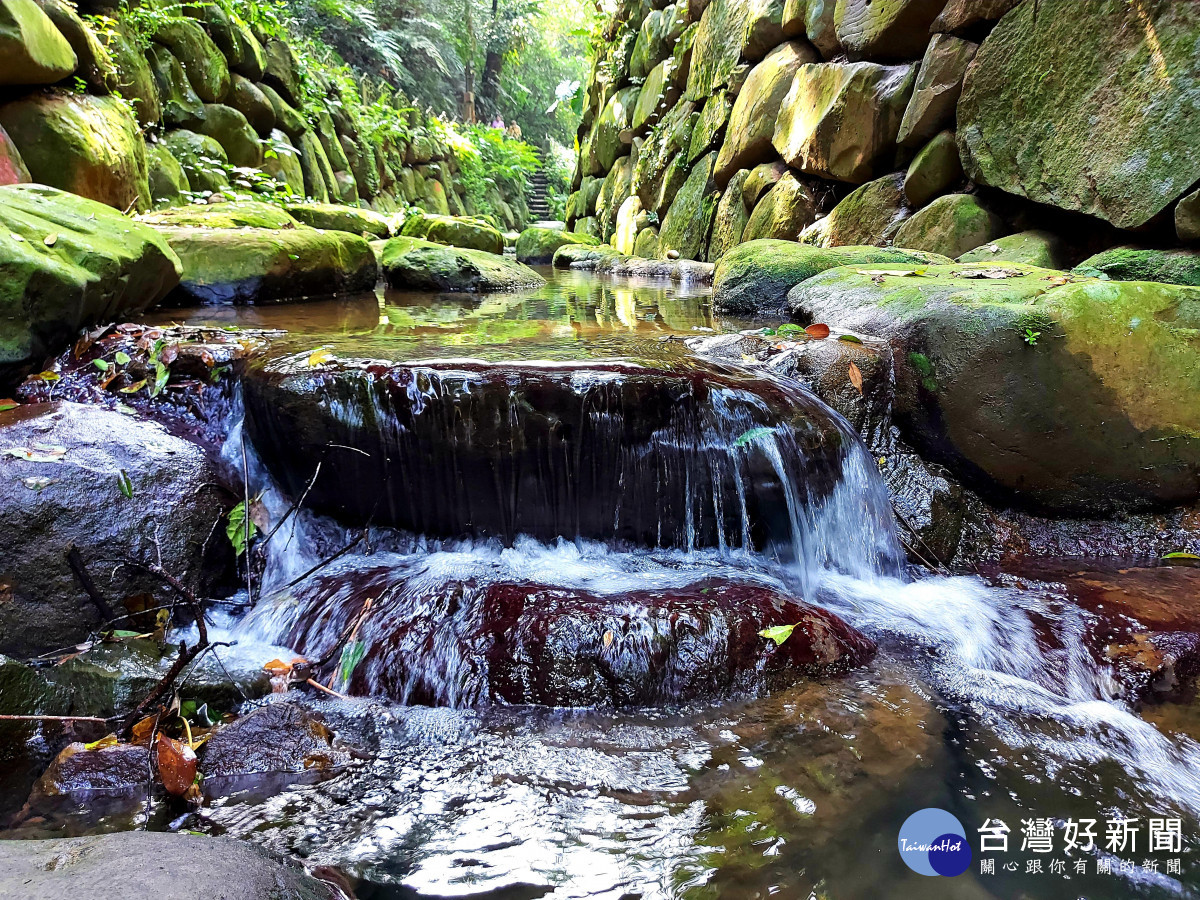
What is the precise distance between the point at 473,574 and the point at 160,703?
121cm

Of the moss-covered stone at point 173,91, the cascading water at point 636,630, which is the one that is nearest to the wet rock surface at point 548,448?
the cascading water at point 636,630

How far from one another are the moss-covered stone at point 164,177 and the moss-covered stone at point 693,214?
794 cm

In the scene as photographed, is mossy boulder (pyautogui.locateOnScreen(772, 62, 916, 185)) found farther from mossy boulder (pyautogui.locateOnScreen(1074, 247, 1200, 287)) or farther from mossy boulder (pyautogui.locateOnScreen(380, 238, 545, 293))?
mossy boulder (pyautogui.locateOnScreen(380, 238, 545, 293))

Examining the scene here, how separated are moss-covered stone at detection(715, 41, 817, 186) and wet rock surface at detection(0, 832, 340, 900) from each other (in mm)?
10282

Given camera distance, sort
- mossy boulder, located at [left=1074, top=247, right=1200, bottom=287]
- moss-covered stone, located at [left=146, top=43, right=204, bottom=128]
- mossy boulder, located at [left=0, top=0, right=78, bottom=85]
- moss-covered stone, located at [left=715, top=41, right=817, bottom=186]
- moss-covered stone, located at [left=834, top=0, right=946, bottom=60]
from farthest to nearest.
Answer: moss-covered stone, located at [left=715, top=41, right=817, bottom=186]
moss-covered stone, located at [left=146, top=43, right=204, bottom=128]
moss-covered stone, located at [left=834, top=0, right=946, bottom=60]
mossy boulder, located at [left=0, top=0, right=78, bottom=85]
mossy boulder, located at [left=1074, top=247, right=1200, bottom=287]

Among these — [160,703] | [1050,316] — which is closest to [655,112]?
[1050,316]

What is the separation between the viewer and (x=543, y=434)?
3049 millimetres

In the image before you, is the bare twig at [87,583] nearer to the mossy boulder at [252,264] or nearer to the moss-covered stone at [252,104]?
the mossy boulder at [252,264]

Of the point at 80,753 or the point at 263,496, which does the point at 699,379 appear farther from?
the point at 80,753

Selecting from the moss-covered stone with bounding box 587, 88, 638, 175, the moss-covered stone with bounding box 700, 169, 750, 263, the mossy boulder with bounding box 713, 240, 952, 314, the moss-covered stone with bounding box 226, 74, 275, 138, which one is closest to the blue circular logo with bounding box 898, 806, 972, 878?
the mossy boulder with bounding box 713, 240, 952, 314

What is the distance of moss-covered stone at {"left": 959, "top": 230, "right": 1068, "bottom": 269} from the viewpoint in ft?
16.9

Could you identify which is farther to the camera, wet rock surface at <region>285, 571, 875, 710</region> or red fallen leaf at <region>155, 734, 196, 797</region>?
wet rock surface at <region>285, 571, 875, 710</region>

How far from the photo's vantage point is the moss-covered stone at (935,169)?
20.8 feet

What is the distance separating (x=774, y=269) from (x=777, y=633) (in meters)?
4.66
